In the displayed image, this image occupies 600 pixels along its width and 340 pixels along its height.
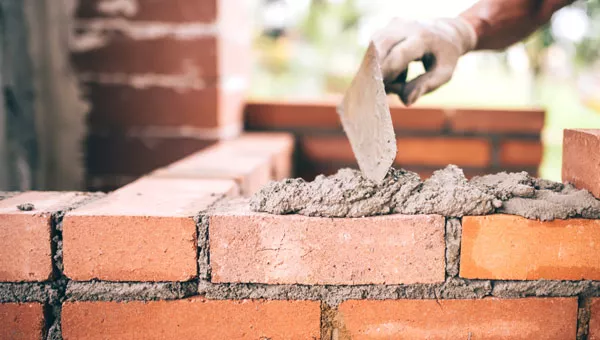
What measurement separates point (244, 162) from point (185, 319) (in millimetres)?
857

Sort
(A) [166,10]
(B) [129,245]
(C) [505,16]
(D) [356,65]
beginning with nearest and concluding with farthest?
(B) [129,245], (C) [505,16], (A) [166,10], (D) [356,65]

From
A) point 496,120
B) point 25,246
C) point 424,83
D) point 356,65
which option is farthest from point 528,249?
point 356,65

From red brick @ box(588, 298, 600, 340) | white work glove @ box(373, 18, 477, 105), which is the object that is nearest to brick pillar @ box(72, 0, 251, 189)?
white work glove @ box(373, 18, 477, 105)

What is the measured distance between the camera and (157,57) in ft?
7.69

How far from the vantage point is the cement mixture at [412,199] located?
1.03m

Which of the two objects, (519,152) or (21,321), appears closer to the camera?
(21,321)

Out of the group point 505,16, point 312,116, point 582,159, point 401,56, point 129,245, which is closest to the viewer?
point 129,245

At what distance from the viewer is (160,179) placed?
56.5 inches

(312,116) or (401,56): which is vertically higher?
(401,56)

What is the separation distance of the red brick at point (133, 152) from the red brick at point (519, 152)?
1502 mm

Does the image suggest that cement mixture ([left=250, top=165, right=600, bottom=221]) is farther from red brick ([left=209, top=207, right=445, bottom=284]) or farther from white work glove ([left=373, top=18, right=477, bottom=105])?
white work glove ([left=373, top=18, right=477, bottom=105])

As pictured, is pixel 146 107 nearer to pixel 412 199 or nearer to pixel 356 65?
pixel 412 199

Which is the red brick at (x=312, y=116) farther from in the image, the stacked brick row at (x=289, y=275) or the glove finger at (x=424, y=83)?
the stacked brick row at (x=289, y=275)

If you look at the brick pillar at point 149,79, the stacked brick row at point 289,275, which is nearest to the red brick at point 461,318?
the stacked brick row at point 289,275
